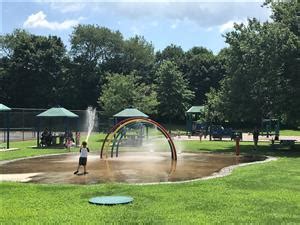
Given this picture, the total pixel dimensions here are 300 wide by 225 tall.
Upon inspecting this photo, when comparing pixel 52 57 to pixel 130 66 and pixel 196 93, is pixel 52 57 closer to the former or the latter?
pixel 130 66

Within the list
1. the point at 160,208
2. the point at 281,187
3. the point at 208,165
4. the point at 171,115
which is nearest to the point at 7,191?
the point at 160,208

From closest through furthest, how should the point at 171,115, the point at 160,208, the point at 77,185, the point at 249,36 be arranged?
the point at 160,208 < the point at 77,185 < the point at 249,36 < the point at 171,115

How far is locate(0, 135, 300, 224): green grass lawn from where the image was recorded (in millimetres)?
10328

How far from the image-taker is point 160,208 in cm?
1138

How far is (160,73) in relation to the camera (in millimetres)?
68750

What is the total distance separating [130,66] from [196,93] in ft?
46.9

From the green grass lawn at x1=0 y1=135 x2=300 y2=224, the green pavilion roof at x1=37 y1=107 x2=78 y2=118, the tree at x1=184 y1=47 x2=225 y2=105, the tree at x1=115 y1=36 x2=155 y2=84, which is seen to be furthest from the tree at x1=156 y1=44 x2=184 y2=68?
the green grass lawn at x1=0 y1=135 x2=300 y2=224

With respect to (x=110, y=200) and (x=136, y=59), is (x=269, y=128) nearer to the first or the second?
(x=136, y=59)

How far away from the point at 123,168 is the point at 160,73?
48.8 meters

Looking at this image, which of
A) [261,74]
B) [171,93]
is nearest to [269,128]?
[171,93]

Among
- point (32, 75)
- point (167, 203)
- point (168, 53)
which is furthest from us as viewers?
point (168, 53)

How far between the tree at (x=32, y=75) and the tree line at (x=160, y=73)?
0.48 ft

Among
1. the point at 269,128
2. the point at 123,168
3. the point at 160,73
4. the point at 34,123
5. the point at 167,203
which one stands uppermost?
the point at 160,73

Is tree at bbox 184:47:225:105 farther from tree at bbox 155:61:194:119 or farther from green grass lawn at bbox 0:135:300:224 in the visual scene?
green grass lawn at bbox 0:135:300:224
